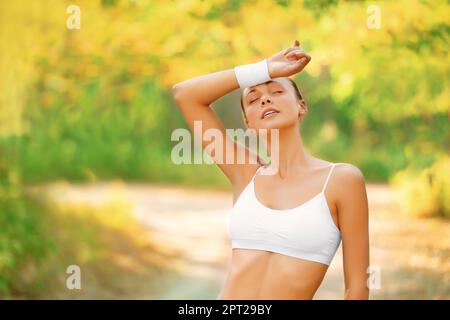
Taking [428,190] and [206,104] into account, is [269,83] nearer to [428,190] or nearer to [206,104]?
[206,104]

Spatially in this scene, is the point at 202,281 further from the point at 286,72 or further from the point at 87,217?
the point at 286,72

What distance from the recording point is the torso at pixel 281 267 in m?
1.44

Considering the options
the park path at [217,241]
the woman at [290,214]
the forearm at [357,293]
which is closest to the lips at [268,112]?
the woman at [290,214]

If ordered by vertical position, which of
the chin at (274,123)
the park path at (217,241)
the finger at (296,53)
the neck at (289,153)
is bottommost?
the park path at (217,241)

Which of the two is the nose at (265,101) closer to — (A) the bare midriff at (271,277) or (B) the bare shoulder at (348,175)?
(B) the bare shoulder at (348,175)

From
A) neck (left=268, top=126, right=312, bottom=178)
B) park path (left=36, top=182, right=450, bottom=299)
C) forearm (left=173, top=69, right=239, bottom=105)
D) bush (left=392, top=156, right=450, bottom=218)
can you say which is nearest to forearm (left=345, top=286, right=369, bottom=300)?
neck (left=268, top=126, right=312, bottom=178)

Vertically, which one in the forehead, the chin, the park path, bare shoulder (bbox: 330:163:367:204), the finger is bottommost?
the park path

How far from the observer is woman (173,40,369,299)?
1419 mm

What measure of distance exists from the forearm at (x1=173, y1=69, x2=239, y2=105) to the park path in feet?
9.90

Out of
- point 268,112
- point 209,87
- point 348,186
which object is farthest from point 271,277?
point 209,87

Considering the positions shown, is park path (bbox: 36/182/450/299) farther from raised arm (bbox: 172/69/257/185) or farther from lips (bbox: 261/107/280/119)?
lips (bbox: 261/107/280/119)

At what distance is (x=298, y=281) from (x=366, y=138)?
335 centimetres

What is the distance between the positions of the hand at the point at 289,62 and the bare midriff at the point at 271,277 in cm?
39

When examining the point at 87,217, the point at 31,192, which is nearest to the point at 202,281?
the point at 87,217
